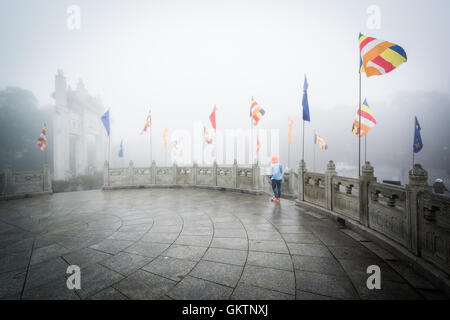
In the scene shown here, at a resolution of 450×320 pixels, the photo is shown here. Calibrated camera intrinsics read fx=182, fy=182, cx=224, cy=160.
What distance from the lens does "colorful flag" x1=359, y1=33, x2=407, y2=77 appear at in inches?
191

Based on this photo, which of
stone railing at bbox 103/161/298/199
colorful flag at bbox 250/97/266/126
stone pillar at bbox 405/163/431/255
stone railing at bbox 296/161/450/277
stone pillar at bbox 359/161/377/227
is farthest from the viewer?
colorful flag at bbox 250/97/266/126

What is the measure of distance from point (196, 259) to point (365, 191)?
4.25m

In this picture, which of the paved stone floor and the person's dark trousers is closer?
the paved stone floor

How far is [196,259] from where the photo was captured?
3.34m

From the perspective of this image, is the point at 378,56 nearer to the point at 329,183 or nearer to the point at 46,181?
the point at 329,183

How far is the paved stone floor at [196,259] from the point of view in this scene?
251 centimetres

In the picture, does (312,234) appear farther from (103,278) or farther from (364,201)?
(103,278)

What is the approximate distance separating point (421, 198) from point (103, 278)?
5377mm

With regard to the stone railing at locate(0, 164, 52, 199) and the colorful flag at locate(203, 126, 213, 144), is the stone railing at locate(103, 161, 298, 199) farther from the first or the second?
the stone railing at locate(0, 164, 52, 199)

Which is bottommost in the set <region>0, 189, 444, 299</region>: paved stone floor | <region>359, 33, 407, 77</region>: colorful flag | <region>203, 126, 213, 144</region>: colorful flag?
<region>0, 189, 444, 299</region>: paved stone floor

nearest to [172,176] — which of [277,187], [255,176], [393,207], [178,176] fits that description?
[178,176]

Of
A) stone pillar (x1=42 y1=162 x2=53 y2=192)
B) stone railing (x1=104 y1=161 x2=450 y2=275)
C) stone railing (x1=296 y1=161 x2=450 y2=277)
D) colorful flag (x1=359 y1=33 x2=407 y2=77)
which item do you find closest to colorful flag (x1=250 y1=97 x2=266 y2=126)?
stone railing (x1=104 y1=161 x2=450 y2=275)

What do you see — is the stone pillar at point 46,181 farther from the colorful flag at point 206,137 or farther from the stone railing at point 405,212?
the stone railing at point 405,212

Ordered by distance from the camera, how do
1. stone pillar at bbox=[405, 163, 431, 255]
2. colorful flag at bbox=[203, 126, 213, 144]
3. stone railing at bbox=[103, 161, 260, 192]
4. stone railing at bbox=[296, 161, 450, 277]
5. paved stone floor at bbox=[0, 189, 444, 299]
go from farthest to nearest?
1. colorful flag at bbox=[203, 126, 213, 144]
2. stone railing at bbox=[103, 161, 260, 192]
3. stone pillar at bbox=[405, 163, 431, 255]
4. stone railing at bbox=[296, 161, 450, 277]
5. paved stone floor at bbox=[0, 189, 444, 299]
